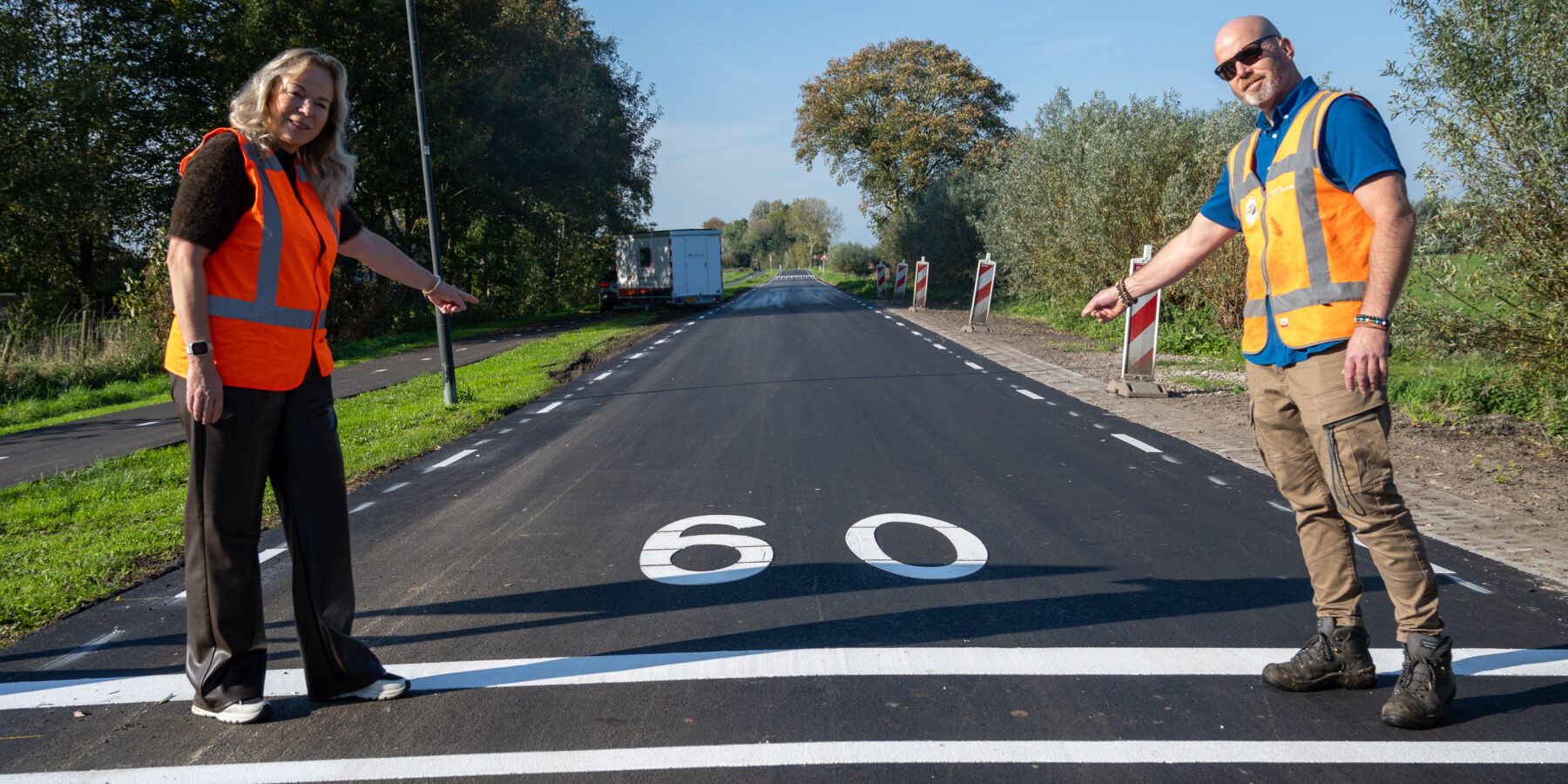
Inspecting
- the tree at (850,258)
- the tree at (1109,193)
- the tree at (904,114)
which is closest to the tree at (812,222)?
the tree at (850,258)

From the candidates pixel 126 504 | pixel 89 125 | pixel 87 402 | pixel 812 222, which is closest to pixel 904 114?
pixel 89 125

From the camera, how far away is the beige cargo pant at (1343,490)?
289 centimetres

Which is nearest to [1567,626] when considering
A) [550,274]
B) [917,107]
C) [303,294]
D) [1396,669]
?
[1396,669]

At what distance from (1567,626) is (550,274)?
35.8 metres

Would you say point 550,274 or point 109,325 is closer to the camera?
point 109,325

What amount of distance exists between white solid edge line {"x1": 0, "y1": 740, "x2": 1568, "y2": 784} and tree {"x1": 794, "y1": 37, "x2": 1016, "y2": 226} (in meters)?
44.4

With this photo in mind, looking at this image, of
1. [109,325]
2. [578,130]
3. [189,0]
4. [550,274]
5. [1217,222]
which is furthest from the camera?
[550,274]

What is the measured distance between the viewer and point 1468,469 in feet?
21.8

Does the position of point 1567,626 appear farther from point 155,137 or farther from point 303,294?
point 155,137

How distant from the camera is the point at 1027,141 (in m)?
25.4

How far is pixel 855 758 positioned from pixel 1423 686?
1732 millimetres

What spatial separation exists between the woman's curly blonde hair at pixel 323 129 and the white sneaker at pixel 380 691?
1.64 m

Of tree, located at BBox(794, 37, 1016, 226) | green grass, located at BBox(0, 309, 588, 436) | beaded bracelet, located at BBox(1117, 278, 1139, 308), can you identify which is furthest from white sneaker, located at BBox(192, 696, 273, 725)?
tree, located at BBox(794, 37, 1016, 226)

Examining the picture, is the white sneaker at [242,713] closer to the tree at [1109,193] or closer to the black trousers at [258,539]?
the black trousers at [258,539]
